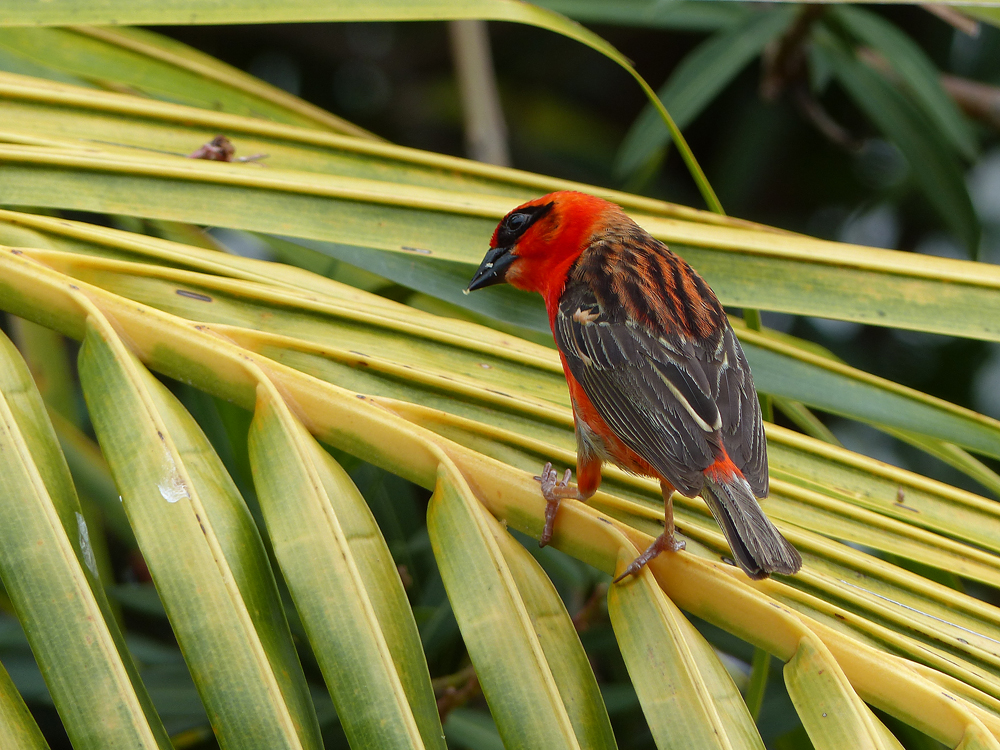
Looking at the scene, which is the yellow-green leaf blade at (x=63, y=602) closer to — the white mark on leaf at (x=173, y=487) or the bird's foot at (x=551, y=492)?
the white mark on leaf at (x=173, y=487)

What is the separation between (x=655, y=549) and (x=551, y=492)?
0.67 ft

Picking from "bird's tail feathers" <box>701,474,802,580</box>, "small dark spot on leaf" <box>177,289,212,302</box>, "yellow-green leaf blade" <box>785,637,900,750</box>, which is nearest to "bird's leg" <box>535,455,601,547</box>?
"bird's tail feathers" <box>701,474,802,580</box>

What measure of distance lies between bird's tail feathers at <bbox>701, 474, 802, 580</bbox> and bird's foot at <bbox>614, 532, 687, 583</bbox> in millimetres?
86

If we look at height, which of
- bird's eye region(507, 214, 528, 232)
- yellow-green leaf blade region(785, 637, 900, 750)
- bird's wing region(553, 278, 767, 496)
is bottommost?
yellow-green leaf blade region(785, 637, 900, 750)

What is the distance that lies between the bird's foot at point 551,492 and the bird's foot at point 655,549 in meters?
0.14

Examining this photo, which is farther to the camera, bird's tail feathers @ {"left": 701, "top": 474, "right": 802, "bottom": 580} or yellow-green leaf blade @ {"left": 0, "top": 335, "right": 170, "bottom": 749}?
bird's tail feathers @ {"left": 701, "top": 474, "right": 802, "bottom": 580}

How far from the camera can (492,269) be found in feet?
6.53

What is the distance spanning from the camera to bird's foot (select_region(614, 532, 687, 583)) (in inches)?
54.3

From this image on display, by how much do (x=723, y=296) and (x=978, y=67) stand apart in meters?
4.00

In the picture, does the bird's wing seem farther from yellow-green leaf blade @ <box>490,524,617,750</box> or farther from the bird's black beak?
yellow-green leaf blade @ <box>490,524,617,750</box>

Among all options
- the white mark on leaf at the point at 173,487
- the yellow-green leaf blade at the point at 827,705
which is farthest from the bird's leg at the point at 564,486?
the white mark on leaf at the point at 173,487

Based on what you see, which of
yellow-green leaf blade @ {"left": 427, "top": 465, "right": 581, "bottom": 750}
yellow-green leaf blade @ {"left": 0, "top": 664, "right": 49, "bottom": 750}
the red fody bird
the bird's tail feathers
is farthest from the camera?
the red fody bird

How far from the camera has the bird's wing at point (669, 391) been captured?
5.46ft

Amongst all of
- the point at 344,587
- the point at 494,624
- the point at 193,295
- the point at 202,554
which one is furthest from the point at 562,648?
the point at 193,295
